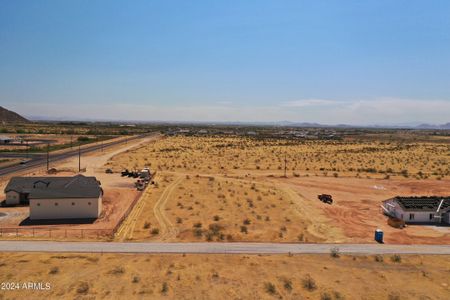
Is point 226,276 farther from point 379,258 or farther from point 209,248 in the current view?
point 379,258

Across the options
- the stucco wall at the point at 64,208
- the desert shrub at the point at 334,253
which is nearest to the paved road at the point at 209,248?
the desert shrub at the point at 334,253

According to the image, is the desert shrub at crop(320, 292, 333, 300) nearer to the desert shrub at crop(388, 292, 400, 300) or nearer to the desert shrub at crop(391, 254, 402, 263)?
the desert shrub at crop(388, 292, 400, 300)

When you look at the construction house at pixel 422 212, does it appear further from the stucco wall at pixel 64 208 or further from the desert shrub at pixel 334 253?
the stucco wall at pixel 64 208

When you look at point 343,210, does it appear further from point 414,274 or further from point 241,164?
point 241,164

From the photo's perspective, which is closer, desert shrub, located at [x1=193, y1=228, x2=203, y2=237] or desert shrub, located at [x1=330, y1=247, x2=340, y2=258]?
desert shrub, located at [x1=330, y1=247, x2=340, y2=258]

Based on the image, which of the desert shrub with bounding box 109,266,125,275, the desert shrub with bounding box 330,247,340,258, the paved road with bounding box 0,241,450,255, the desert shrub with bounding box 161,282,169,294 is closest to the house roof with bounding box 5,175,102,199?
the paved road with bounding box 0,241,450,255
